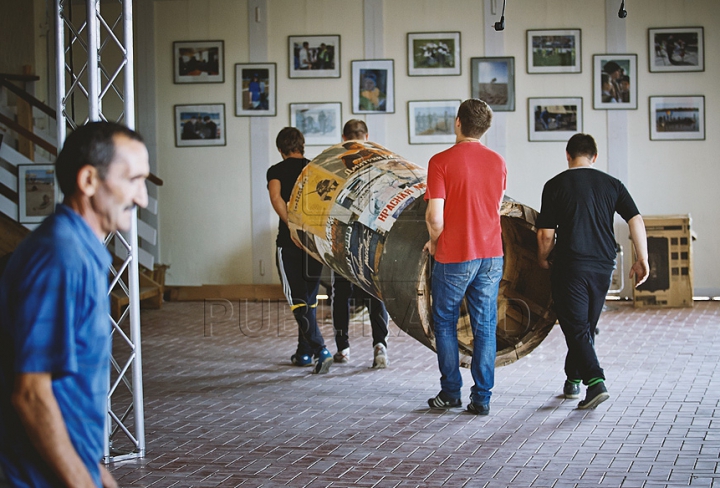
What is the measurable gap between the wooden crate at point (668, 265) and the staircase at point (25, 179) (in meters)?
5.99

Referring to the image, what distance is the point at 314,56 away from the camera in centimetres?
1102

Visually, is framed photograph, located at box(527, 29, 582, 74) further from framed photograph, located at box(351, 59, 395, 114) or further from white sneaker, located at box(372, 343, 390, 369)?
white sneaker, located at box(372, 343, 390, 369)

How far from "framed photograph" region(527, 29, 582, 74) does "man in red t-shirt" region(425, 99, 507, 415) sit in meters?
6.17

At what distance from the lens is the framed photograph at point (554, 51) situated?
10711 mm

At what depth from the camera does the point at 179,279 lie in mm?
11438

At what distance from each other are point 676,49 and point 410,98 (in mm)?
3432

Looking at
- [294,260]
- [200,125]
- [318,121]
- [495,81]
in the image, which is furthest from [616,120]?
[294,260]

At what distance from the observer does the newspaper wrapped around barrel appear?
5.08m

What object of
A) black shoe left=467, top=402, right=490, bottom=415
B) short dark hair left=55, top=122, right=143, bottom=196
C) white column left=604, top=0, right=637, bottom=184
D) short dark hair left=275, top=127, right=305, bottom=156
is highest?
white column left=604, top=0, right=637, bottom=184

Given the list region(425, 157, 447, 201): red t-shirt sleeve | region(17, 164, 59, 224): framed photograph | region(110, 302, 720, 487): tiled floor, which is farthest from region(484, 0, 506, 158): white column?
region(425, 157, 447, 201): red t-shirt sleeve

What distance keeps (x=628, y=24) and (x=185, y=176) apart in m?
6.15

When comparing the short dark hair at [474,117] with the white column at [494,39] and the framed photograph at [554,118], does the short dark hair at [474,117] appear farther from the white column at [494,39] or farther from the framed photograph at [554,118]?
the framed photograph at [554,118]

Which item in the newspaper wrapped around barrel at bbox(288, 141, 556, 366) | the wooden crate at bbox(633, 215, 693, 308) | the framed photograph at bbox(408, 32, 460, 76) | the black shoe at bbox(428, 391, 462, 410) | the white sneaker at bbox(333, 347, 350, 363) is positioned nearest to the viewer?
the newspaper wrapped around barrel at bbox(288, 141, 556, 366)

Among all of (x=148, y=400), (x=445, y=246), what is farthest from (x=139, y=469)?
(x=445, y=246)
